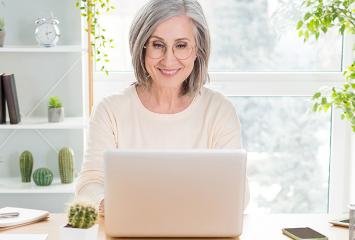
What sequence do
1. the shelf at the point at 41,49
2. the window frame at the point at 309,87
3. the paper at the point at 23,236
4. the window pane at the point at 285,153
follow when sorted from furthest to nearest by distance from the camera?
the window pane at the point at 285,153 → the window frame at the point at 309,87 → the shelf at the point at 41,49 → the paper at the point at 23,236

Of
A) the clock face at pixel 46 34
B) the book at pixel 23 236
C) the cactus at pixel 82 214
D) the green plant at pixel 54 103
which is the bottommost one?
the book at pixel 23 236

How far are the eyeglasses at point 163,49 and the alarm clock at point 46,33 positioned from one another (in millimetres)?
1041

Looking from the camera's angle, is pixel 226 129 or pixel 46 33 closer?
pixel 226 129

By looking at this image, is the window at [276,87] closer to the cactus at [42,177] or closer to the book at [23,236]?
the cactus at [42,177]

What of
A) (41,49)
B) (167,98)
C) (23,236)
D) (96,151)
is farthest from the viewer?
(41,49)

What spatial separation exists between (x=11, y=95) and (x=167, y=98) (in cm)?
109

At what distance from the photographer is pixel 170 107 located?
238 centimetres

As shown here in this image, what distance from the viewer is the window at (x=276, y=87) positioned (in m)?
3.62

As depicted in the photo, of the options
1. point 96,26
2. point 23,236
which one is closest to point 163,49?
point 23,236

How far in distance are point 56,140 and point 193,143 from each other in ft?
4.14

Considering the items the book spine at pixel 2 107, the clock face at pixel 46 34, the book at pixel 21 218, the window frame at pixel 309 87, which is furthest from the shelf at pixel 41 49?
the book at pixel 21 218

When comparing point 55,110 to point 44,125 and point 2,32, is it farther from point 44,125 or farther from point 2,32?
point 2,32

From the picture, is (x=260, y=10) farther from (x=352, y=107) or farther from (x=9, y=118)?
(x=9, y=118)

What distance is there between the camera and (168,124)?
235 centimetres
